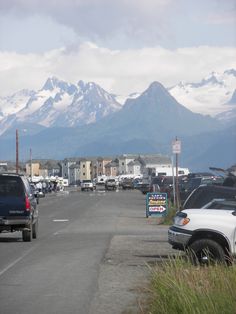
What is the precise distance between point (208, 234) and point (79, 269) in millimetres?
2718

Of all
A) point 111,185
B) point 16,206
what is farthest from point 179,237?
point 111,185

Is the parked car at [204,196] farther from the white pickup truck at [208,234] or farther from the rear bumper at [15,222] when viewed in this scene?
the rear bumper at [15,222]

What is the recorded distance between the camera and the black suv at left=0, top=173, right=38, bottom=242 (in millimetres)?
22812

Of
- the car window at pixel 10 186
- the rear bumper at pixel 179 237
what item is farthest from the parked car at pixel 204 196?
the car window at pixel 10 186

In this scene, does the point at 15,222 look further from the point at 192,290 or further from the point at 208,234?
the point at 192,290

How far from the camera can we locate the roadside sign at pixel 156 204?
1391 inches

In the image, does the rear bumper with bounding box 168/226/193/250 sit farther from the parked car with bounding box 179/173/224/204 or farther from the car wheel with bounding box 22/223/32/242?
the parked car with bounding box 179/173/224/204

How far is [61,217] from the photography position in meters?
37.4

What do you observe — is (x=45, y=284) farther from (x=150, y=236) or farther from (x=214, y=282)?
(x=150, y=236)

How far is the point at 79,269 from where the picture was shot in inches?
634

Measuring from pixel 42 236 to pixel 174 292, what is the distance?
52.9ft

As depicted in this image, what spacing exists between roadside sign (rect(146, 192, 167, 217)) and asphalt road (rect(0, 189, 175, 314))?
662 centimetres

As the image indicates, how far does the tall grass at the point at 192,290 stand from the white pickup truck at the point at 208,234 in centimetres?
317

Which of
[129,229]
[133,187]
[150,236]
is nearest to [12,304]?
[150,236]
